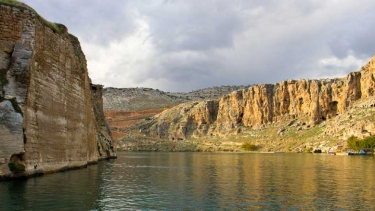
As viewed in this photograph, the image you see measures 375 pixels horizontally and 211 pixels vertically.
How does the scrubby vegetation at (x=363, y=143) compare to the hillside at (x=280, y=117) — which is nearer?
the scrubby vegetation at (x=363, y=143)

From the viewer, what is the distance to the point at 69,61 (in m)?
33.5

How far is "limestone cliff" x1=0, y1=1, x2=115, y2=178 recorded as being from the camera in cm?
2266

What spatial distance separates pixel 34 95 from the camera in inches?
1005

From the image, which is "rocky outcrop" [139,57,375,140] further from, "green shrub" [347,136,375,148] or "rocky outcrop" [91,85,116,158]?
"rocky outcrop" [91,85,116,158]

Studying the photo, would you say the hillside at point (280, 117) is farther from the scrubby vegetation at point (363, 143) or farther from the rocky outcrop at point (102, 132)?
the rocky outcrop at point (102, 132)

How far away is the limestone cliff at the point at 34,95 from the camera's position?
22.7 metres

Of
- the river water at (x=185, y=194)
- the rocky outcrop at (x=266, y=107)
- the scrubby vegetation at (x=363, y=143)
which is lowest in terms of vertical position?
the river water at (x=185, y=194)

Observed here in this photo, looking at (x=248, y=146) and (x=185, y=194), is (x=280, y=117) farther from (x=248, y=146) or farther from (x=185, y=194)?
(x=185, y=194)

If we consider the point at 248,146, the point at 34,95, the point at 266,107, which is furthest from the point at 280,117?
the point at 34,95

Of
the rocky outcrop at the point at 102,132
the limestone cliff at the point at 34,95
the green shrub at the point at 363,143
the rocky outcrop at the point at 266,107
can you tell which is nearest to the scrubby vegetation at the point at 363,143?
the green shrub at the point at 363,143

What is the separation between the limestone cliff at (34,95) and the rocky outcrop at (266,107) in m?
86.8

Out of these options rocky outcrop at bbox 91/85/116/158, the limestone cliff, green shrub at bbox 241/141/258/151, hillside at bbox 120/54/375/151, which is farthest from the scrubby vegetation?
the limestone cliff

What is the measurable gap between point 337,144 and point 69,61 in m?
69.2

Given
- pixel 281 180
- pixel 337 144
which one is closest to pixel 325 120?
pixel 337 144
